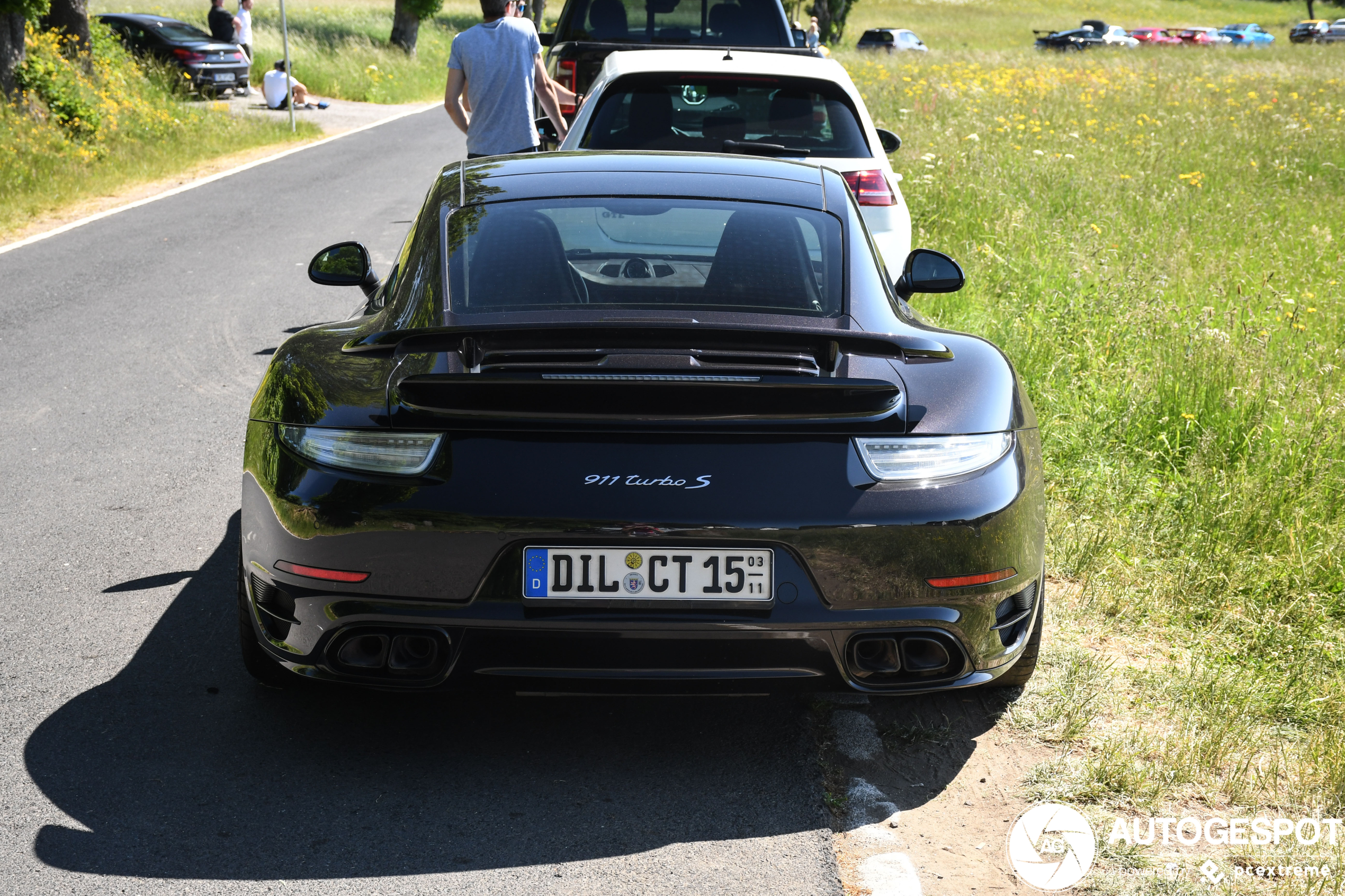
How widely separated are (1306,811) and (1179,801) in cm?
29

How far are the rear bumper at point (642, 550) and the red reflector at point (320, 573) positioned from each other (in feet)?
0.04

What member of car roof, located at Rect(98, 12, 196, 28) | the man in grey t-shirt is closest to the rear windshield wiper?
the man in grey t-shirt

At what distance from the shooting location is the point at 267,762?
3.21 m

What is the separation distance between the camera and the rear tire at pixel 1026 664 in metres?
3.44

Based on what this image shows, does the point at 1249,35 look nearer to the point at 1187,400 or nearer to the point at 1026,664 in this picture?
the point at 1187,400

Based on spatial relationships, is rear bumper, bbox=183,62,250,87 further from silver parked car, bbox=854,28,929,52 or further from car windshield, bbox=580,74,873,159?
silver parked car, bbox=854,28,929,52

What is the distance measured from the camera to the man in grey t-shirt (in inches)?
322

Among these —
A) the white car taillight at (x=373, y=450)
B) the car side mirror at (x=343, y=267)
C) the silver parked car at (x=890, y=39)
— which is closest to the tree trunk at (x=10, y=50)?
the car side mirror at (x=343, y=267)

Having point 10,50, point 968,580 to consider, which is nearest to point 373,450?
point 968,580

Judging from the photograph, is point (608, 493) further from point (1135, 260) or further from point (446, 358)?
point (1135, 260)

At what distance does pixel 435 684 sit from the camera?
118 inches

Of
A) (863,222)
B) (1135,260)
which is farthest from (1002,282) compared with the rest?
(863,222)

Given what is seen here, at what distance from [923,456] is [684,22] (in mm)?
9405

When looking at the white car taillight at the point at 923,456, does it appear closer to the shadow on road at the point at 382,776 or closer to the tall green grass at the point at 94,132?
the shadow on road at the point at 382,776
